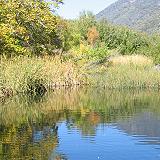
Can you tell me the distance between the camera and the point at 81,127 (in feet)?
53.4

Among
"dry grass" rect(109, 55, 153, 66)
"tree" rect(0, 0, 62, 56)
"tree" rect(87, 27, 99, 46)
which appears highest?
"tree" rect(87, 27, 99, 46)

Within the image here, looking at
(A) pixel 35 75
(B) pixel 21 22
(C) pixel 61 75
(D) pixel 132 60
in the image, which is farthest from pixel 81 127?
(D) pixel 132 60

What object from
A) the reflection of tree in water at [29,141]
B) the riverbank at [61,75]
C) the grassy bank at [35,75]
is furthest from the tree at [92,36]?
the reflection of tree in water at [29,141]

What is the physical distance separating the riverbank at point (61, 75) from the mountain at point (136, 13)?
59.0 metres

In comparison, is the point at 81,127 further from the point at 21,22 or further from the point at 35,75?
the point at 21,22

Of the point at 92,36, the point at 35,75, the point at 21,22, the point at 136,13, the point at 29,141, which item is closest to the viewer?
the point at 29,141

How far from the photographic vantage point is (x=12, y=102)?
22.6 meters

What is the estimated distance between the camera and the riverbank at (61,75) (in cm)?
2453

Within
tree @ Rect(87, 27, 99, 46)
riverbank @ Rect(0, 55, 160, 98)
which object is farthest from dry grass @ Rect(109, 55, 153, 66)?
tree @ Rect(87, 27, 99, 46)

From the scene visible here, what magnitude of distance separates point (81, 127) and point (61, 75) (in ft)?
48.2

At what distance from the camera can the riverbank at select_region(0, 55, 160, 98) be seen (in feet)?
80.5

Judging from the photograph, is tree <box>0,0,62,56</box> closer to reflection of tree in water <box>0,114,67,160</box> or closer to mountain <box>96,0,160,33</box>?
reflection of tree in water <box>0,114,67,160</box>

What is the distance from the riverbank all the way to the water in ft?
3.32

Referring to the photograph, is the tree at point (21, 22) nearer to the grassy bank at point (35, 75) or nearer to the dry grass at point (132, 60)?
the grassy bank at point (35, 75)
